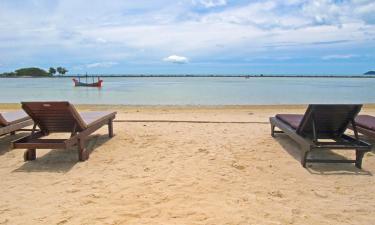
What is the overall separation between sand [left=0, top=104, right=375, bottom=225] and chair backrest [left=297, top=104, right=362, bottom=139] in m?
0.44

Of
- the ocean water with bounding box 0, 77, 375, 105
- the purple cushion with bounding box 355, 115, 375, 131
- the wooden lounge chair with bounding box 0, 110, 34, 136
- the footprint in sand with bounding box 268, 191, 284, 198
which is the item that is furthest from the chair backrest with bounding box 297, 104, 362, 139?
the ocean water with bounding box 0, 77, 375, 105

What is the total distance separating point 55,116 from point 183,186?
8.27 feet

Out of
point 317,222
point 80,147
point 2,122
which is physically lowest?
point 317,222

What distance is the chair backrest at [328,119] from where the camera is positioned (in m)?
4.85

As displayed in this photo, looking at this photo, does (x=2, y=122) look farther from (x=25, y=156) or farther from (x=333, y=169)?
(x=333, y=169)

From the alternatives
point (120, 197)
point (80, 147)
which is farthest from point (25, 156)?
point (120, 197)

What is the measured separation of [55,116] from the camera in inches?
201

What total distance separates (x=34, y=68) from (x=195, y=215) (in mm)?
166019

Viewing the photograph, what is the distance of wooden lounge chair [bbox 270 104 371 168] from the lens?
4.71 metres

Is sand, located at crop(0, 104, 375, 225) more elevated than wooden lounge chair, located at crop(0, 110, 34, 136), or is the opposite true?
wooden lounge chair, located at crop(0, 110, 34, 136)

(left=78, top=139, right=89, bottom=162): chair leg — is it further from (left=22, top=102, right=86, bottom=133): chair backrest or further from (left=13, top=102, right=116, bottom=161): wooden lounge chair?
(left=22, top=102, right=86, bottom=133): chair backrest

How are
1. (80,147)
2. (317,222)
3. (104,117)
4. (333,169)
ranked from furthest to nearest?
(104,117) → (80,147) → (333,169) → (317,222)

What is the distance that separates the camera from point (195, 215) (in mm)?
3111

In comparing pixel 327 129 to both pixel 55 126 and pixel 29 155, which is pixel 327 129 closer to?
pixel 55 126
